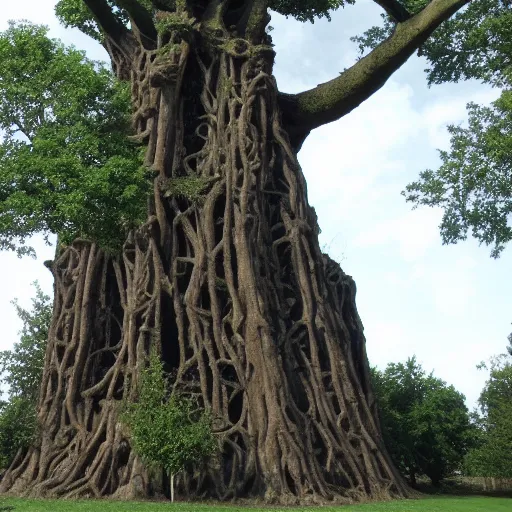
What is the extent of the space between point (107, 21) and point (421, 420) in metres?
16.9

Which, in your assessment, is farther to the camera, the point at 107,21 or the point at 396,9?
the point at 107,21

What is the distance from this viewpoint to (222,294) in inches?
709

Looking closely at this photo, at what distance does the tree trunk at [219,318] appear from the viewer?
52.1ft

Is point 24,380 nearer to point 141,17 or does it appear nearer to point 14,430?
point 14,430

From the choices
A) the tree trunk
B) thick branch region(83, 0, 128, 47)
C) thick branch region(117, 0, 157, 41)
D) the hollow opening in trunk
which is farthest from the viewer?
thick branch region(83, 0, 128, 47)

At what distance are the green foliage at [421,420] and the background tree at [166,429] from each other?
1126 cm

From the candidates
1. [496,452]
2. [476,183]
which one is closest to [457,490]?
[496,452]

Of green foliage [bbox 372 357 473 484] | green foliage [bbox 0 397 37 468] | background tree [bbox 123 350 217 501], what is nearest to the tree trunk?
green foliage [bbox 0 397 37 468]

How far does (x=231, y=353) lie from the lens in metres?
16.8

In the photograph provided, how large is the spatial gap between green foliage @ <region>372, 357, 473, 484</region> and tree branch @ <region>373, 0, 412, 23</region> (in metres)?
12.4

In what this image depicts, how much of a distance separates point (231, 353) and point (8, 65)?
27.5 ft

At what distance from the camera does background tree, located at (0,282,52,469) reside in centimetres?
1789

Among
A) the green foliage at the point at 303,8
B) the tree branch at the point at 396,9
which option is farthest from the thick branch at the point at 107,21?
the tree branch at the point at 396,9

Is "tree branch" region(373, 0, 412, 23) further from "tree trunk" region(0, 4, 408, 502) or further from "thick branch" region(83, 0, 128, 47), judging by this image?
"thick branch" region(83, 0, 128, 47)
